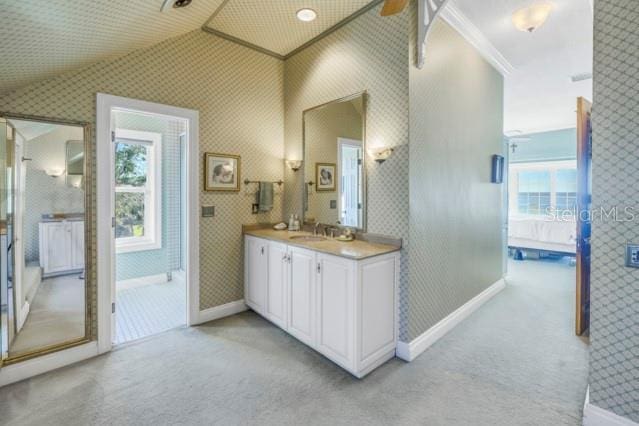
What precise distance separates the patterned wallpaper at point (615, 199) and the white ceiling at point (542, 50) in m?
1.32

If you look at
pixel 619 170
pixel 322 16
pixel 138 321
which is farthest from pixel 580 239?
pixel 138 321

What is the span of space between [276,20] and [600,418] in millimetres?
3814

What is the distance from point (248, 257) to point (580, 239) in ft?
10.7

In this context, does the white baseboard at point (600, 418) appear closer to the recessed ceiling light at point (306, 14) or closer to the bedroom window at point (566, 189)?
the recessed ceiling light at point (306, 14)

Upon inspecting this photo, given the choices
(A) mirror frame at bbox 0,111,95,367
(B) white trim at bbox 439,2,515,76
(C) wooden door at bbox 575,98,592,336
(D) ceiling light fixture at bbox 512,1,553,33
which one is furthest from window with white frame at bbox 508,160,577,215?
(A) mirror frame at bbox 0,111,95,367

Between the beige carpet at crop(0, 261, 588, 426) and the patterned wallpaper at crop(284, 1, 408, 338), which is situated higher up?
the patterned wallpaper at crop(284, 1, 408, 338)

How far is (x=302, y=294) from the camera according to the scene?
260 centimetres

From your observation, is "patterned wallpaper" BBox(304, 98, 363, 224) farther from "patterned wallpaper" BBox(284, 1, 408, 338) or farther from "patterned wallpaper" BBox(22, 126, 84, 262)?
"patterned wallpaper" BBox(22, 126, 84, 262)

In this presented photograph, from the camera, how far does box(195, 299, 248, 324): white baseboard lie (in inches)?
124

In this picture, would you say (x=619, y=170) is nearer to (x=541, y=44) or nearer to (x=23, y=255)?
(x=541, y=44)

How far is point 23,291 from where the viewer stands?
245 cm

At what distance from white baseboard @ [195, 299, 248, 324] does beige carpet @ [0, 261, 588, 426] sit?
0.55 ft

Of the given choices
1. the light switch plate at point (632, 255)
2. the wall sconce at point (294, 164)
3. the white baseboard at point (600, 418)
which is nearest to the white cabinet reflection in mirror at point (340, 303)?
the wall sconce at point (294, 164)

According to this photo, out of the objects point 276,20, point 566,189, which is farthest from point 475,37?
point 566,189
